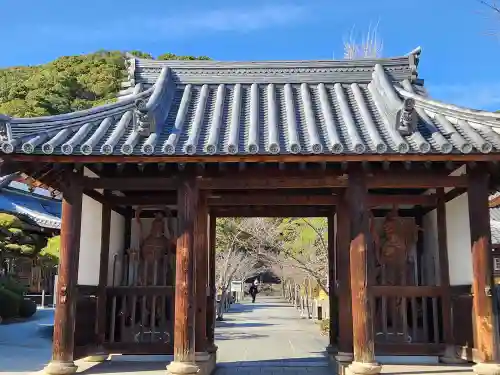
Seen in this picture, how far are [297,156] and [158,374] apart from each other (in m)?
3.70

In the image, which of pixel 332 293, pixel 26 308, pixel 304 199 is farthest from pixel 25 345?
pixel 304 199

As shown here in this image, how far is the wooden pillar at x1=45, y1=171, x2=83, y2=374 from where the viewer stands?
705cm

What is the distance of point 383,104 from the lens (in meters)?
8.91

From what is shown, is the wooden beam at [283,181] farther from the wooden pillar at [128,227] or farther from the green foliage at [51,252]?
the green foliage at [51,252]

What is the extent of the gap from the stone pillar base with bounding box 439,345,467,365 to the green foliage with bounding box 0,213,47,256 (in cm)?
1654

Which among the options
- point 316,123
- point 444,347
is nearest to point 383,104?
point 316,123

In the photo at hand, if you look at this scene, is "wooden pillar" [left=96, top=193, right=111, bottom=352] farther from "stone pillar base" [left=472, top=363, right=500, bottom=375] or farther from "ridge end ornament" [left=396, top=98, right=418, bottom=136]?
"stone pillar base" [left=472, top=363, right=500, bottom=375]

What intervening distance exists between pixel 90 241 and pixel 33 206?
1903 centimetres

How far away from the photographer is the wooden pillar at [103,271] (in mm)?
8617

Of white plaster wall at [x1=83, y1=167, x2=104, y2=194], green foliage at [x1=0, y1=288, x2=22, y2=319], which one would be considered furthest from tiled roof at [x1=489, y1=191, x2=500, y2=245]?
green foliage at [x1=0, y1=288, x2=22, y2=319]

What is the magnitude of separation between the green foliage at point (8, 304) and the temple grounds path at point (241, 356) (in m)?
0.91

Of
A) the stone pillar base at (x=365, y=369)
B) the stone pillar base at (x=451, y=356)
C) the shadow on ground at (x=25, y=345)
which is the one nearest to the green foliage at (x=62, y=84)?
the shadow on ground at (x=25, y=345)

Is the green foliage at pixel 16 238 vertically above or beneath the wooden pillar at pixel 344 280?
above

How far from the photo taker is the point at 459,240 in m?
8.45
